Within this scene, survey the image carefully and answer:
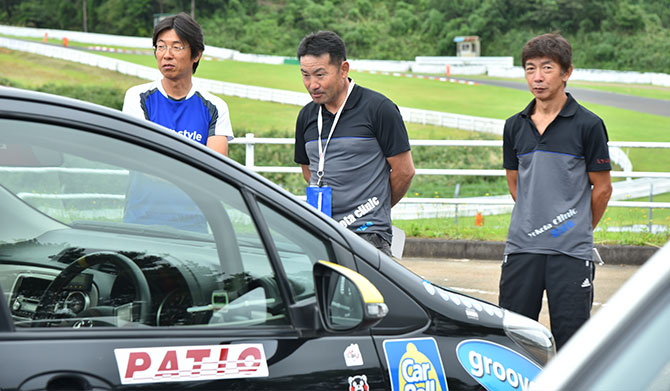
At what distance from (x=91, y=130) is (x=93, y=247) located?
0.33 m

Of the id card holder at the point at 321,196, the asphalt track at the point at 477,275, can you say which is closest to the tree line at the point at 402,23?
the asphalt track at the point at 477,275

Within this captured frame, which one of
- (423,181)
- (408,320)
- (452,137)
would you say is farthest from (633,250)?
(452,137)

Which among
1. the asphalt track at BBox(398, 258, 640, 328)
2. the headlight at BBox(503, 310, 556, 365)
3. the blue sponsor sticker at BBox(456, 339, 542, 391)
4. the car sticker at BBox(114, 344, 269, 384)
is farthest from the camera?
the asphalt track at BBox(398, 258, 640, 328)

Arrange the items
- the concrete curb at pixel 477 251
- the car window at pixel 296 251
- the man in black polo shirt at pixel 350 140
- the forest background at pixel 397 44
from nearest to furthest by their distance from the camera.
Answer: the car window at pixel 296 251 → the man in black polo shirt at pixel 350 140 → the concrete curb at pixel 477 251 → the forest background at pixel 397 44

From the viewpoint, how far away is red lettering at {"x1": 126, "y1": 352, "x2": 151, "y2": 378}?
1.86 metres

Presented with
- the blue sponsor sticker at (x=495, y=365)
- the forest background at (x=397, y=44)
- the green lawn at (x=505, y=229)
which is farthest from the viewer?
the forest background at (x=397, y=44)

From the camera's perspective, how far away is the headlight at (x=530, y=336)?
8.42ft

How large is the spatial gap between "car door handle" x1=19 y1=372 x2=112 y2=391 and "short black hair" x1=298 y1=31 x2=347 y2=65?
2.34m

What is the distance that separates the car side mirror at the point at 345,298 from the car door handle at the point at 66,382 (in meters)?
0.55

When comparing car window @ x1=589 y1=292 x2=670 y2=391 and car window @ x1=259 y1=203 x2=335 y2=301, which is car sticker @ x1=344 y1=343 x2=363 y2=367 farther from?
car window @ x1=589 y1=292 x2=670 y2=391

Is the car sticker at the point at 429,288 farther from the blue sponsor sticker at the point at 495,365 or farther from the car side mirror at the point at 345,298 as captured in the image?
the car side mirror at the point at 345,298

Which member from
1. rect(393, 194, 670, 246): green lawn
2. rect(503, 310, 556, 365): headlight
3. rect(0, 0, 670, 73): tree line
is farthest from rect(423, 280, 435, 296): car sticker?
rect(0, 0, 670, 73): tree line

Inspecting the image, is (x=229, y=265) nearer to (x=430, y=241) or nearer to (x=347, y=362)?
(x=347, y=362)

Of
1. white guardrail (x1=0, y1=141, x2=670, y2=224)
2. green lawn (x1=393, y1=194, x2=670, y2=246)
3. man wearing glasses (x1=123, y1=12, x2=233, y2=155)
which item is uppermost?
man wearing glasses (x1=123, y1=12, x2=233, y2=155)
